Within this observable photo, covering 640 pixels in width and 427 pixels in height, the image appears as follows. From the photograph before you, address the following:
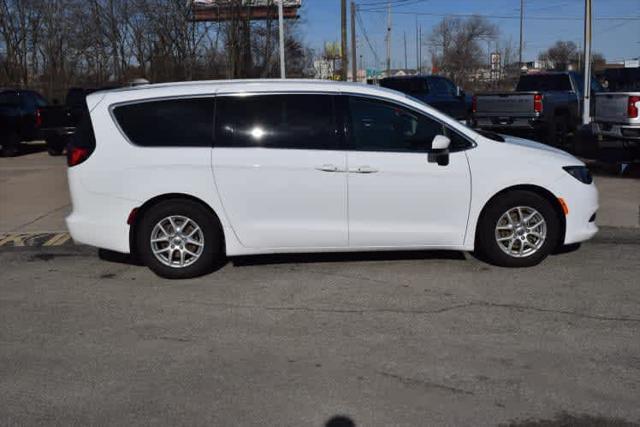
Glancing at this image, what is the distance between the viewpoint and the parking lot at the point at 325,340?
4.06m

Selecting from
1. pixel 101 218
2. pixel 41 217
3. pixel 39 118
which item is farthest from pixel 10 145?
pixel 101 218

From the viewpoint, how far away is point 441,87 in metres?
20.4

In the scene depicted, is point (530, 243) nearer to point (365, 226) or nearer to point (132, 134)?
point (365, 226)

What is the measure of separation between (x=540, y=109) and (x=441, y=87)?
15.4 feet

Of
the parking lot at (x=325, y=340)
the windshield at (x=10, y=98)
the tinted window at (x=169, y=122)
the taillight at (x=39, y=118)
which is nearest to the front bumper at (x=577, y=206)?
the parking lot at (x=325, y=340)

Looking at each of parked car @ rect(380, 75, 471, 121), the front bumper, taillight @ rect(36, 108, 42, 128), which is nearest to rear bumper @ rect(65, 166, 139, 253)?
the front bumper

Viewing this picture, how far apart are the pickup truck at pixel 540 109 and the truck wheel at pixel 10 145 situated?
11.8 m

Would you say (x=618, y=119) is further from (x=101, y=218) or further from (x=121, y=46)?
(x=121, y=46)

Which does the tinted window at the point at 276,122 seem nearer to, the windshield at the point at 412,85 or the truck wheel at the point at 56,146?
the truck wheel at the point at 56,146

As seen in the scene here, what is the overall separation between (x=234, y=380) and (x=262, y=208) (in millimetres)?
2417

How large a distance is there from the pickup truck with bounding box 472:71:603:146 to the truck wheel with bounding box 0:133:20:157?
1178cm

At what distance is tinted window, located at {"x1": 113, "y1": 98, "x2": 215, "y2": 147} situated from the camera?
262 inches

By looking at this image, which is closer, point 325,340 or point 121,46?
point 325,340

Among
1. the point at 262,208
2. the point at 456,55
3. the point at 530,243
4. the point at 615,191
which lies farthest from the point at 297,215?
the point at 456,55
